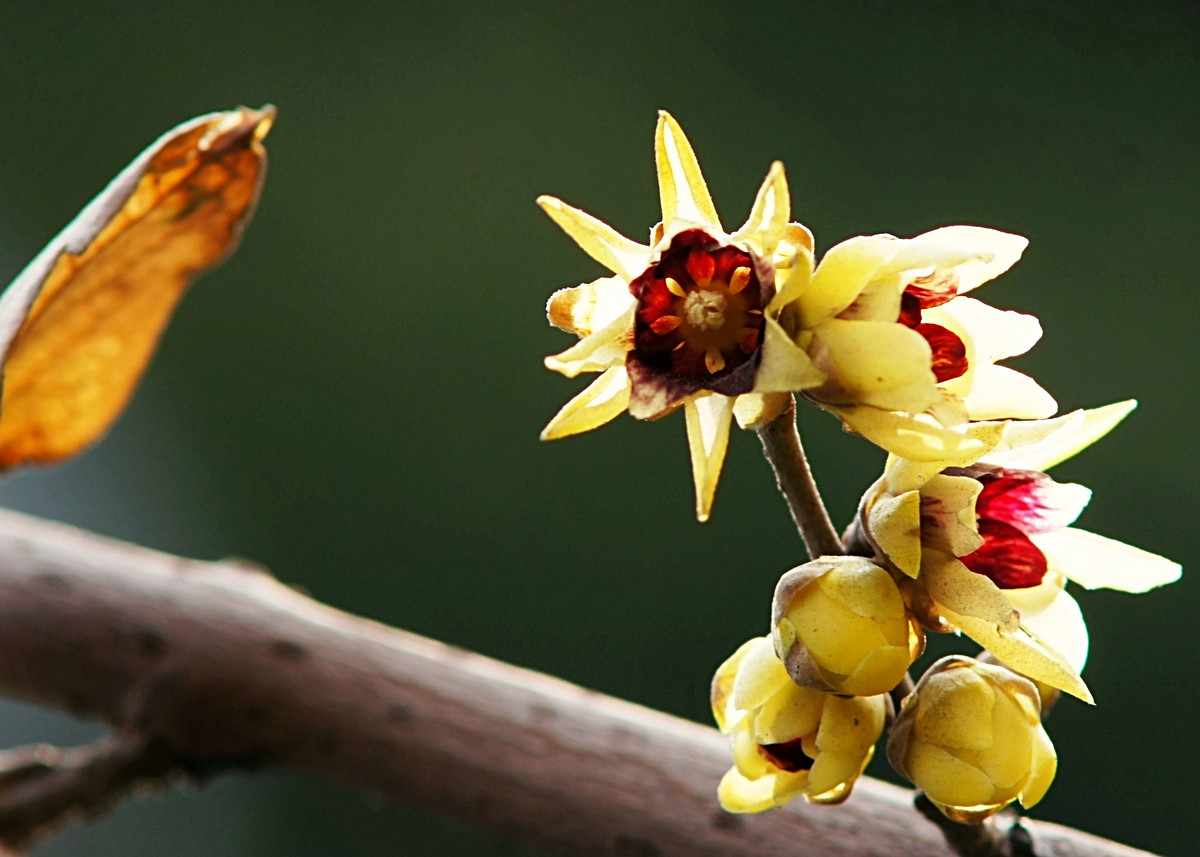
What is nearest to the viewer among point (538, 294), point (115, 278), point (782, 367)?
point (782, 367)

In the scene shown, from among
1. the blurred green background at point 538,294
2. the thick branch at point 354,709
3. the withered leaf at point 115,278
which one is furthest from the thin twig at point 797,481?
the blurred green background at point 538,294

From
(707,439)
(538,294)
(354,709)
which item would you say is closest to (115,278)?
(354,709)

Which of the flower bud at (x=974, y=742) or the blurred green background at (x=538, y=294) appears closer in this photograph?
the flower bud at (x=974, y=742)

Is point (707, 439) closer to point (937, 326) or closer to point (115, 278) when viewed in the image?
point (937, 326)

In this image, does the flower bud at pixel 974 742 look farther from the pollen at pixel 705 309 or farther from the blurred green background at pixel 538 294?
the blurred green background at pixel 538 294

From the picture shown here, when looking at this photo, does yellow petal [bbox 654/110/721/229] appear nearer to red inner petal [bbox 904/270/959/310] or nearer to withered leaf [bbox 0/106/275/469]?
red inner petal [bbox 904/270/959/310]

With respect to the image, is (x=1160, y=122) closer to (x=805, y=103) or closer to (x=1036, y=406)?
→ (x=805, y=103)
